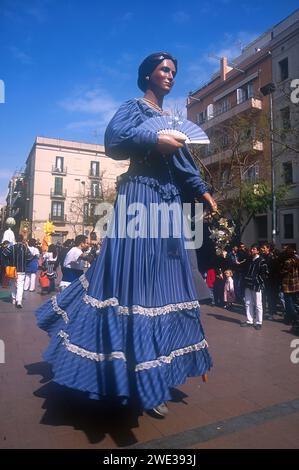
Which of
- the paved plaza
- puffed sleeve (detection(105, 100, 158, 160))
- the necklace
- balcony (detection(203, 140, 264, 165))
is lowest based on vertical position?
the paved plaza

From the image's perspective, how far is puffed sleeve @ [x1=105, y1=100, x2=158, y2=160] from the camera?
250 centimetres

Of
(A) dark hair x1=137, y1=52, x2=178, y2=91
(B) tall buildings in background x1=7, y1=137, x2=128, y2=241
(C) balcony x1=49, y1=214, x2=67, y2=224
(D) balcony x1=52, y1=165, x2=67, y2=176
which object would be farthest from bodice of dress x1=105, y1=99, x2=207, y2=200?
(D) balcony x1=52, y1=165, x2=67, y2=176

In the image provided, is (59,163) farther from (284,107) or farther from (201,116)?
(284,107)

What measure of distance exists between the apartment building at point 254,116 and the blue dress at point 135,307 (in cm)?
1387

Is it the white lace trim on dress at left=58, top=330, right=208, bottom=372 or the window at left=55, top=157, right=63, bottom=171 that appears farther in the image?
the window at left=55, top=157, right=63, bottom=171

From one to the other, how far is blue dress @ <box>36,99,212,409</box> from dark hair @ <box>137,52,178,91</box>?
311 mm

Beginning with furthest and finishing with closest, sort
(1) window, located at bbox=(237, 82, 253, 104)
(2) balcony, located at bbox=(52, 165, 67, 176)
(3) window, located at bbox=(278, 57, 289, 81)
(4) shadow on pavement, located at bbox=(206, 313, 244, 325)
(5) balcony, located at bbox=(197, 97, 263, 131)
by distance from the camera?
(2) balcony, located at bbox=(52, 165, 67, 176) < (1) window, located at bbox=(237, 82, 253, 104) < (5) balcony, located at bbox=(197, 97, 263, 131) < (3) window, located at bbox=(278, 57, 289, 81) < (4) shadow on pavement, located at bbox=(206, 313, 244, 325)

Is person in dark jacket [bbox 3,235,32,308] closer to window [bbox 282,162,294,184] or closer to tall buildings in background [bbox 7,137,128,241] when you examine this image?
window [bbox 282,162,294,184]

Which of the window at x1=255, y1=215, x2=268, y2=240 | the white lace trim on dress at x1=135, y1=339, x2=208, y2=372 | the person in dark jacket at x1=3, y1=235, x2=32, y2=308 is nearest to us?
the white lace trim on dress at x1=135, y1=339, x2=208, y2=372

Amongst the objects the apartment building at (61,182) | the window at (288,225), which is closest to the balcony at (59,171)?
the apartment building at (61,182)

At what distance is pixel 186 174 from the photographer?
114 inches

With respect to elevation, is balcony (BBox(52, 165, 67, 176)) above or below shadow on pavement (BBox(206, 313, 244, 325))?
above

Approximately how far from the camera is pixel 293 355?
493 cm
